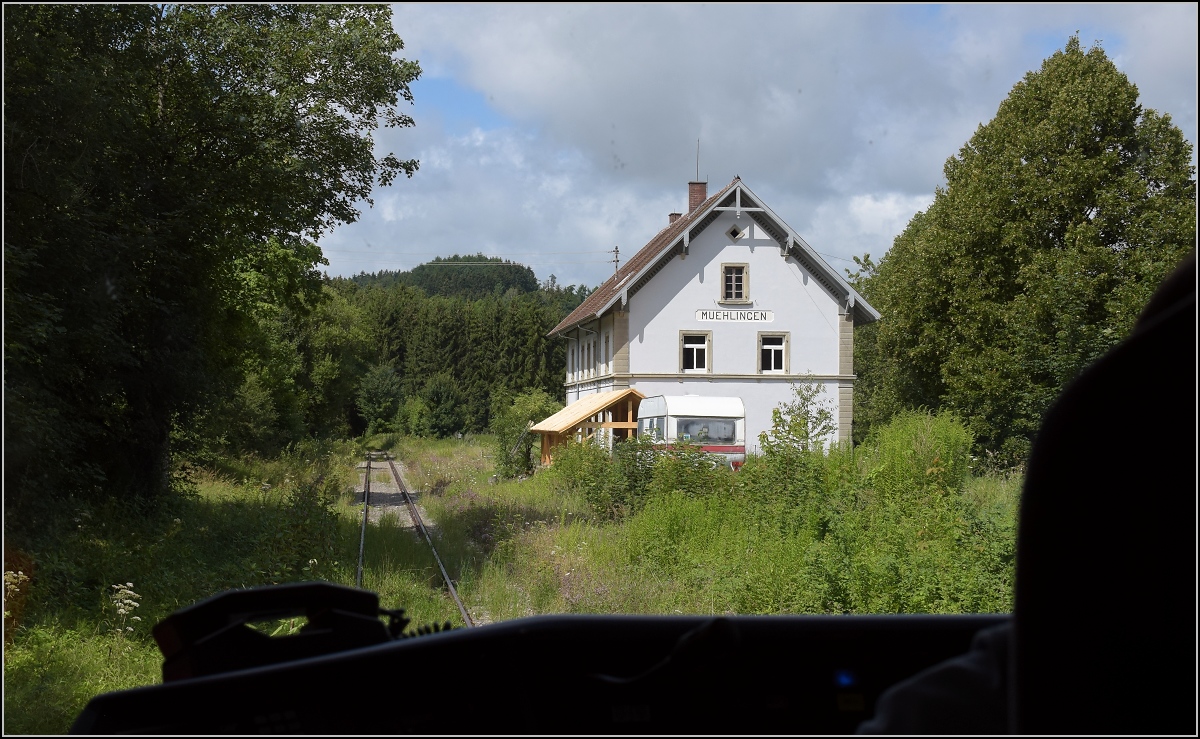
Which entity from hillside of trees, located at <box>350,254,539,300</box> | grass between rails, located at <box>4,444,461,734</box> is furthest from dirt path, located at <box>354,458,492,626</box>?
hillside of trees, located at <box>350,254,539,300</box>

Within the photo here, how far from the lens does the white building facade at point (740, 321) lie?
36.2 m

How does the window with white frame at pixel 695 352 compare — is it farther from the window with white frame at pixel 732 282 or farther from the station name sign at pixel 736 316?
the window with white frame at pixel 732 282

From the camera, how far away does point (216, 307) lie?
16.7m

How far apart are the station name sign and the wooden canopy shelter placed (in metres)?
3.93

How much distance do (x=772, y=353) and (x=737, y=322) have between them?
1836 mm

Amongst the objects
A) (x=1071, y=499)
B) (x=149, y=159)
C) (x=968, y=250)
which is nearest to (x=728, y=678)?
(x=1071, y=499)

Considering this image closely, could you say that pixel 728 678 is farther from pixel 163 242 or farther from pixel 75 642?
pixel 163 242

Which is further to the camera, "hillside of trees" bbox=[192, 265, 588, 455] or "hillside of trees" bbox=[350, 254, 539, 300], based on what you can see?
"hillside of trees" bbox=[350, 254, 539, 300]

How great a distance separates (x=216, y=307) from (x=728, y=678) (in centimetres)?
1665

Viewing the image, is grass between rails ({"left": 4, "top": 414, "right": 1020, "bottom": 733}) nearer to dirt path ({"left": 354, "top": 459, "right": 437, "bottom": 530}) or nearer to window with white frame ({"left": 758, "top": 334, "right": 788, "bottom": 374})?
dirt path ({"left": 354, "top": 459, "right": 437, "bottom": 530})

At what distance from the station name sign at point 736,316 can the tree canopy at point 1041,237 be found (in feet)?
18.7

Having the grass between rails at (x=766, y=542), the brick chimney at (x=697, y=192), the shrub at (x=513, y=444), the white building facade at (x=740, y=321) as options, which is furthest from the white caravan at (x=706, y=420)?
the brick chimney at (x=697, y=192)

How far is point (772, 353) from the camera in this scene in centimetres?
3703

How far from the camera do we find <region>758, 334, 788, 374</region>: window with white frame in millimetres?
36781
